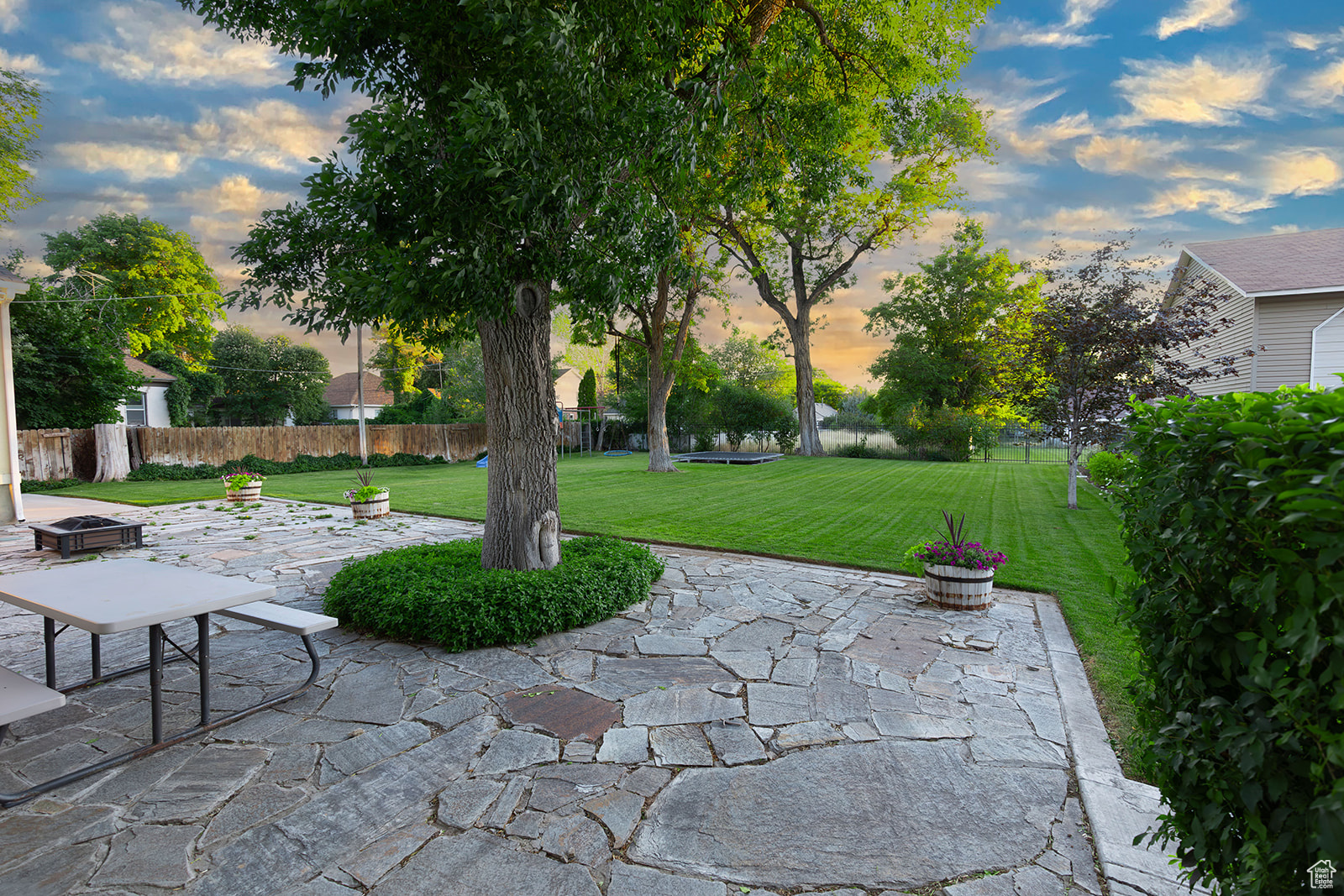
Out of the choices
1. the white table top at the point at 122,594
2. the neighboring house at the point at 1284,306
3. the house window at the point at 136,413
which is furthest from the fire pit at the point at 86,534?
the house window at the point at 136,413

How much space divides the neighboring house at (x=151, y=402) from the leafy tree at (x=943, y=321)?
102 feet

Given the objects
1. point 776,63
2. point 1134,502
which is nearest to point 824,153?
point 776,63

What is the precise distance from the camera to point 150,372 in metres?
24.8

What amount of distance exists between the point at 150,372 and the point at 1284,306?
36087 millimetres

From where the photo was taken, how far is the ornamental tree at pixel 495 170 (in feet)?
13.1

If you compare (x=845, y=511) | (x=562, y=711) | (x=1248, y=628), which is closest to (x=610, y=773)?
(x=562, y=711)

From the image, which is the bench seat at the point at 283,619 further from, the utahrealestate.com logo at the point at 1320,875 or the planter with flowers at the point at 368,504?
the planter with flowers at the point at 368,504

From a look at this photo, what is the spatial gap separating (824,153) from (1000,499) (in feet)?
25.8

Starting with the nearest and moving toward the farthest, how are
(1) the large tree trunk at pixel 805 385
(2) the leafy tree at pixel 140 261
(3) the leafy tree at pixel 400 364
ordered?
(1) the large tree trunk at pixel 805 385 < (2) the leafy tree at pixel 140 261 < (3) the leafy tree at pixel 400 364

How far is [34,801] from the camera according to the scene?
262 centimetres

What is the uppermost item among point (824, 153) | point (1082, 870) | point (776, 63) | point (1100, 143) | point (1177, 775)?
point (1100, 143)

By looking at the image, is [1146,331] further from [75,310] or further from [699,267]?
[75,310]

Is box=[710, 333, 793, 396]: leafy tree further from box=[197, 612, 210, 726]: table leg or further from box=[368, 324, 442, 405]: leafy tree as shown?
box=[197, 612, 210, 726]: table leg

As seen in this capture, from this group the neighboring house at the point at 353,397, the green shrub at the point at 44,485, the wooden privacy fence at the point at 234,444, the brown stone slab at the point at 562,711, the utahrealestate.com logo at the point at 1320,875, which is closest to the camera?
the utahrealestate.com logo at the point at 1320,875
